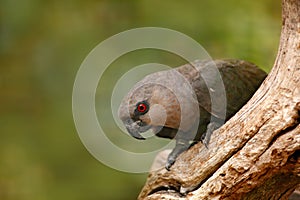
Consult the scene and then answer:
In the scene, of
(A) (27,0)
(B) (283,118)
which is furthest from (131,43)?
(A) (27,0)

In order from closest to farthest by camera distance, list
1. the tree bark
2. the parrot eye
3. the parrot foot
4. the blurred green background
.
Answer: the tree bark
the parrot eye
the parrot foot
the blurred green background

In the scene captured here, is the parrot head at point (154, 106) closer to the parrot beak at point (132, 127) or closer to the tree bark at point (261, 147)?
the parrot beak at point (132, 127)

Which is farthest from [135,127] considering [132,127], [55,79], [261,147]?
[55,79]

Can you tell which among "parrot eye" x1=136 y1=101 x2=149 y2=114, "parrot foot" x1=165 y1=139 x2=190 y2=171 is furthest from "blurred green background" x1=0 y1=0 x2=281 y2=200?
"parrot eye" x1=136 y1=101 x2=149 y2=114

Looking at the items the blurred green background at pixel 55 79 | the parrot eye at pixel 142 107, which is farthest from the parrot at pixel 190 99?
the blurred green background at pixel 55 79

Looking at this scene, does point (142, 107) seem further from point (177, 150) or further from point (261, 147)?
point (261, 147)

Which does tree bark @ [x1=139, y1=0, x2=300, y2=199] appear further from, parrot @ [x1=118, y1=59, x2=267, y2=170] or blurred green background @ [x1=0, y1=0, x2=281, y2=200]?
blurred green background @ [x1=0, y1=0, x2=281, y2=200]
